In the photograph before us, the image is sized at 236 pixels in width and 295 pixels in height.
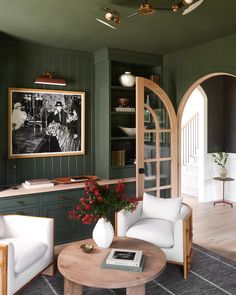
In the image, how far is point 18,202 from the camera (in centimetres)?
354

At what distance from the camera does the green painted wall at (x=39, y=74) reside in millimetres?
3885

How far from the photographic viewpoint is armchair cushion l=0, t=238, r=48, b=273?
2.53m

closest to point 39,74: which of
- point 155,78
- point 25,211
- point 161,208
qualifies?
point 155,78

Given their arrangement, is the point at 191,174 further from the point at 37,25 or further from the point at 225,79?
the point at 37,25

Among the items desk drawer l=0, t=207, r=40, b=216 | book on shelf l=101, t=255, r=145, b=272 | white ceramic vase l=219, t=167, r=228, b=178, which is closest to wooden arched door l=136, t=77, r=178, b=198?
desk drawer l=0, t=207, r=40, b=216

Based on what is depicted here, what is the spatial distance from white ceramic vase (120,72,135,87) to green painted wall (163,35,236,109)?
60 centimetres

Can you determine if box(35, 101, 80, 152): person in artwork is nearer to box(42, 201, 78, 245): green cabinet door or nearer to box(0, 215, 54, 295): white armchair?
box(42, 201, 78, 245): green cabinet door

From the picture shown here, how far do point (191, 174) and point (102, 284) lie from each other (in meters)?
4.95

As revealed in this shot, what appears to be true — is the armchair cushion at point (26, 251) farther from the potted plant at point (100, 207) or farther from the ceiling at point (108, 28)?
the ceiling at point (108, 28)

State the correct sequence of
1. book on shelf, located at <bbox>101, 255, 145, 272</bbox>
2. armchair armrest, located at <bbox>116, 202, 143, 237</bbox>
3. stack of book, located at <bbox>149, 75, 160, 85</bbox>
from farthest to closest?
stack of book, located at <bbox>149, 75, 160, 85</bbox> < armchair armrest, located at <bbox>116, 202, 143, 237</bbox> < book on shelf, located at <bbox>101, 255, 145, 272</bbox>

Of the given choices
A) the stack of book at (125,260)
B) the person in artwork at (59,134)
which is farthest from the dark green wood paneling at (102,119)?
the stack of book at (125,260)

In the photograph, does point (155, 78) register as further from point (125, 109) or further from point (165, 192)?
point (165, 192)

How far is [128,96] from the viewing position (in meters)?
4.78

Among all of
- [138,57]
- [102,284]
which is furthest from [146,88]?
[102,284]
